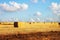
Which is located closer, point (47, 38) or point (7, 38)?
point (7, 38)

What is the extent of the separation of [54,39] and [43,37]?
108 cm

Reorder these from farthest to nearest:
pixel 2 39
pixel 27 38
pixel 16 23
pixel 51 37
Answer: pixel 16 23 → pixel 51 37 → pixel 27 38 → pixel 2 39

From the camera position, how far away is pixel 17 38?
18672 mm

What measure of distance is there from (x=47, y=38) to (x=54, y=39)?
678mm

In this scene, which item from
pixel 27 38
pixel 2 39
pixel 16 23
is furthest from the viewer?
pixel 16 23

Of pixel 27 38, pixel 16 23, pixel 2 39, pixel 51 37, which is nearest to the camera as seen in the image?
pixel 2 39

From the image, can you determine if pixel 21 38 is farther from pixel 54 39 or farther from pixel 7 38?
pixel 54 39

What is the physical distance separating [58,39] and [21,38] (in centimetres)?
366

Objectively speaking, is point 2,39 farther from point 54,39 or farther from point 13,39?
point 54,39

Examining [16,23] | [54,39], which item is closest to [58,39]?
[54,39]

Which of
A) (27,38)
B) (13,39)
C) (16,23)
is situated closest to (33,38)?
(27,38)

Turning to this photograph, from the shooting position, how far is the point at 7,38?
59.8 feet

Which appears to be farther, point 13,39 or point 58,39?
point 58,39

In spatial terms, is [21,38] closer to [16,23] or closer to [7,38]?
[7,38]
